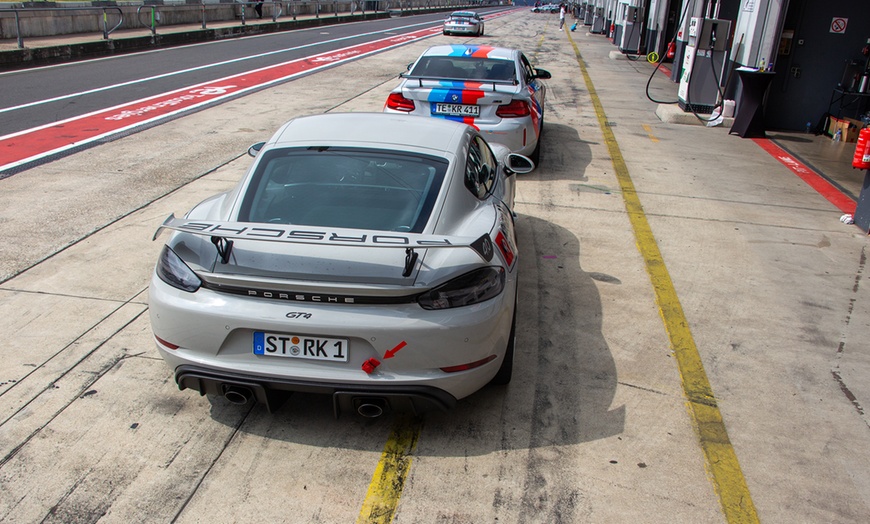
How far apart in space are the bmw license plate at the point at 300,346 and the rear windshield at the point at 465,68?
21.2 feet

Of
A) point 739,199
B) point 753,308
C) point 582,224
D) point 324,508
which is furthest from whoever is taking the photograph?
point 739,199

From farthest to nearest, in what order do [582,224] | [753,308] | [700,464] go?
[582,224], [753,308], [700,464]

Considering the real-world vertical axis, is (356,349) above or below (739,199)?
above

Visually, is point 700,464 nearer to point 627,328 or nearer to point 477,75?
point 627,328

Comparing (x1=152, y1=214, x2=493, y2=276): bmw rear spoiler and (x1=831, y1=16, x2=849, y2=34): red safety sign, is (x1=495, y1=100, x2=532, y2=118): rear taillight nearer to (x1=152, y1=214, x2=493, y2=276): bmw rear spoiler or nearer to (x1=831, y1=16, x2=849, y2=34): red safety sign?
(x1=152, y1=214, x2=493, y2=276): bmw rear spoiler

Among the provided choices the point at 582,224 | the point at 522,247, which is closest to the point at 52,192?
the point at 522,247

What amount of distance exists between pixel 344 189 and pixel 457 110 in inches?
189

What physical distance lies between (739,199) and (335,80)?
1150 cm

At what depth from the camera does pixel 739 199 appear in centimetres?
845

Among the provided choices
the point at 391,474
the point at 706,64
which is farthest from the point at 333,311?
the point at 706,64

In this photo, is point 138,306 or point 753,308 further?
point 753,308

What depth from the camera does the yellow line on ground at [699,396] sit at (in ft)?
11.2

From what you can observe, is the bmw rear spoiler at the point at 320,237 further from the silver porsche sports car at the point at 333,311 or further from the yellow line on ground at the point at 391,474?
the yellow line on ground at the point at 391,474

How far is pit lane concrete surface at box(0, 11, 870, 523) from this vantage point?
333 cm
